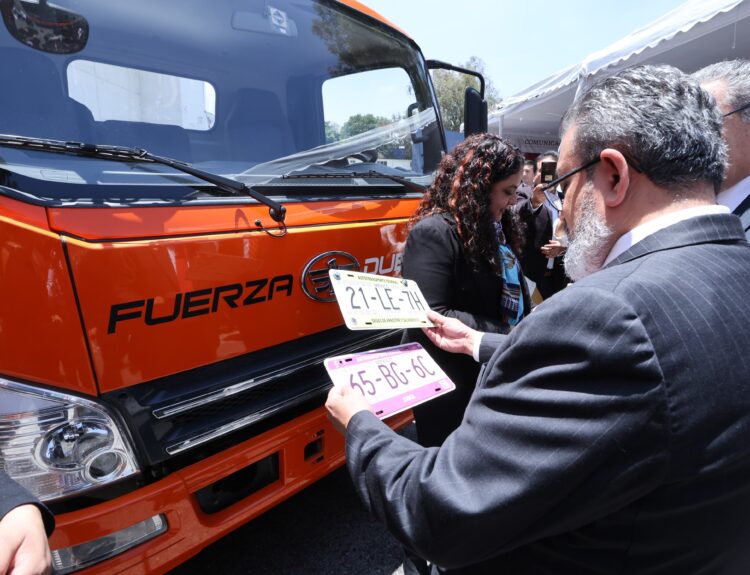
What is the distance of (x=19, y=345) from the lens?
1112 mm

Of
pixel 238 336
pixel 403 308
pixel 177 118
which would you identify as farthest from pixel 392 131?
pixel 238 336

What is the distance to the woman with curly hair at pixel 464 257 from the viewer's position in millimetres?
1787

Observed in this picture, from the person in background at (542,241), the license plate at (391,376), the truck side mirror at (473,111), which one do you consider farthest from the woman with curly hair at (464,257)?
the person in background at (542,241)

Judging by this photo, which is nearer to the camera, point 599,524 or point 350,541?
point 599,524

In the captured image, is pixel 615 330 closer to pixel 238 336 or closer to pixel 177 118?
pixel 238 336

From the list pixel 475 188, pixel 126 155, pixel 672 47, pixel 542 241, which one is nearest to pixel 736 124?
pixel 475 188

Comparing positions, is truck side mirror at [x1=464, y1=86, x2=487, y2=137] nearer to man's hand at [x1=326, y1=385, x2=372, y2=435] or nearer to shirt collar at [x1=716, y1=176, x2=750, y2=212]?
shirt collar at [x1=716, y1=176, x2=750, y2=212]

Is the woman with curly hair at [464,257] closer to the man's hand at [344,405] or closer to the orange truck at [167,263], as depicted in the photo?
the orange truck at [167,263]

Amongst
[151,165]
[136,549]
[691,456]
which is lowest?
[136,549]

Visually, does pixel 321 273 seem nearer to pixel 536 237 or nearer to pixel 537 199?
pixel 536 237

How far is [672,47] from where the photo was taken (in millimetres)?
5273

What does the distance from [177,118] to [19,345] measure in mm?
1248

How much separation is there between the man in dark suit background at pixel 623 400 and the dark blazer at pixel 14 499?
690mm

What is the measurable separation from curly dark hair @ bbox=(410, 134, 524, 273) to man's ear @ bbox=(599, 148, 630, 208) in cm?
90
